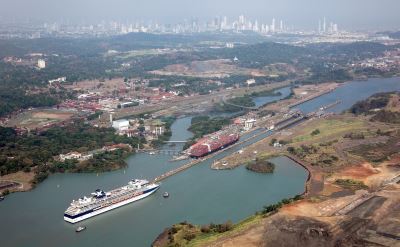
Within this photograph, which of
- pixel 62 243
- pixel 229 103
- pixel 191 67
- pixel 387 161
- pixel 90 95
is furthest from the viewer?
pixel 191 67

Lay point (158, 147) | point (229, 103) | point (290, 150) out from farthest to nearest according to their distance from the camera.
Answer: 1. point (229, 103)
2. point (158, 147)
3. point (290, 150)

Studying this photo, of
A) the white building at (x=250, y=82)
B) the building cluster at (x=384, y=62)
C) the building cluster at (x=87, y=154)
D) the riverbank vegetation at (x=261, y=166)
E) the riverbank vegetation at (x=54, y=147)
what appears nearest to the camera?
the riverbank vegetation at (x=261, y=166)

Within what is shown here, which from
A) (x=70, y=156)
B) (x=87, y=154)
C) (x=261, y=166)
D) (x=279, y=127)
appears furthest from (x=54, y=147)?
(x=279, y=127)

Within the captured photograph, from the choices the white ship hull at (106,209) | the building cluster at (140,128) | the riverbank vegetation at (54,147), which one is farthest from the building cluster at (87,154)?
the white ship hull at (106,209)

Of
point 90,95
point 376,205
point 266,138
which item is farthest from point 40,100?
point 376,205

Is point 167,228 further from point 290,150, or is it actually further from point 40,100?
point 40,100

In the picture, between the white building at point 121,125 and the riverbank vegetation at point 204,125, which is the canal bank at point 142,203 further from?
the white building at point 121,125

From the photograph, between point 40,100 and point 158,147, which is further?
point 40,100
